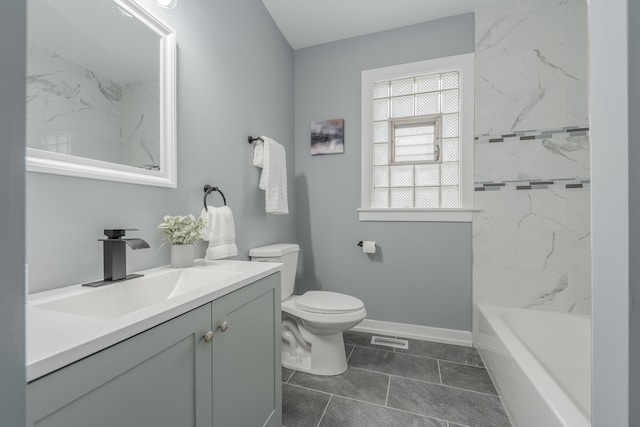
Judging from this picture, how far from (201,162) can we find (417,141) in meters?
1.74

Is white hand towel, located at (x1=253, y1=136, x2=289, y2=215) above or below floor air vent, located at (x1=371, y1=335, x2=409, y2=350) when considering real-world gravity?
above

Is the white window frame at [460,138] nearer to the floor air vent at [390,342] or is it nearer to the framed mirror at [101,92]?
the floor air vent at [390,342]

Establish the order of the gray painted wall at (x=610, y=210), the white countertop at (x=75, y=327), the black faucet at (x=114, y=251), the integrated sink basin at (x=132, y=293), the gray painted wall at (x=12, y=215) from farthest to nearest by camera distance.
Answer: the black faucet at (x=114, y=251) → the integrated sink basin at (x=132, y=293) → the white countertop at (x=75, y=327) → the gray painted wall at (x=610, y=210) → the gray painted wall at (x=12, y=215)

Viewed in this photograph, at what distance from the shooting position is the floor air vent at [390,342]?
2119 millimetres

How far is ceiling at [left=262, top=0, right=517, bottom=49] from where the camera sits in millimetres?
2072

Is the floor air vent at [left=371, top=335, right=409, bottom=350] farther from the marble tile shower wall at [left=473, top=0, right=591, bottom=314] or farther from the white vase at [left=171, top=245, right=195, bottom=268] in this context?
the white vase at [left=171, top=245, right=195, bottom=268]

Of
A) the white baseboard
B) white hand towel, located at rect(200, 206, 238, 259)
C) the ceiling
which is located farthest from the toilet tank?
the ceiling

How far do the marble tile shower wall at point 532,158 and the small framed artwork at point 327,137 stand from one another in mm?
1088

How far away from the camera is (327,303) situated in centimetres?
175

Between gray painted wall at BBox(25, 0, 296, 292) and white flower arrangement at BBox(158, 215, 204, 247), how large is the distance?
0.18 ft

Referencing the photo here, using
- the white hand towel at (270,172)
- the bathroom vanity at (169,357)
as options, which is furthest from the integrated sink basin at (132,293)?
the white hand towel at (270,172)

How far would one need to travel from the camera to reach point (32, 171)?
2.61 ft

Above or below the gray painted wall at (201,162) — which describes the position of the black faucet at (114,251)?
below

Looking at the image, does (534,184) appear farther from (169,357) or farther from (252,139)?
(169,357)
